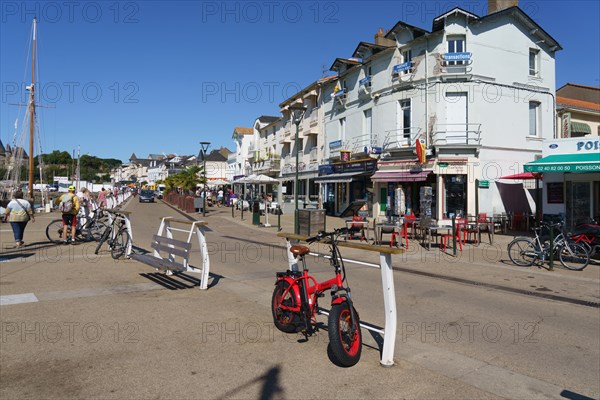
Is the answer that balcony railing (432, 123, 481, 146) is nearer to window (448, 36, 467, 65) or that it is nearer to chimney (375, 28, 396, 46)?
window (448, 36, 467, 65)

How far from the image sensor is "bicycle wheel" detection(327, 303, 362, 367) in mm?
4250

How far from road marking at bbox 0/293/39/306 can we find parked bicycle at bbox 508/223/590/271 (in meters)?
10.5

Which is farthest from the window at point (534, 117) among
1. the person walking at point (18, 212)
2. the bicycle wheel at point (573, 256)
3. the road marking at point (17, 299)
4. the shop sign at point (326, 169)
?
the road marking at point (17, 299)

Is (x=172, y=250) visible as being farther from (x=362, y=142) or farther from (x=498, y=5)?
(x=498, y=5)

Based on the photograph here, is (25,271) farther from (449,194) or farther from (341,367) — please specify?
(449,194)

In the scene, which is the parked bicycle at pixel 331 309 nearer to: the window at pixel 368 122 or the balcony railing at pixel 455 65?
the balcony railing at pixel 455 65

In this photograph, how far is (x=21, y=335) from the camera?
509 centimetres

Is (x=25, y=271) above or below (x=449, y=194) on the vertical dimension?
below

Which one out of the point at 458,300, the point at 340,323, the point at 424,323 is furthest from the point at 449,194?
the point at 340,323

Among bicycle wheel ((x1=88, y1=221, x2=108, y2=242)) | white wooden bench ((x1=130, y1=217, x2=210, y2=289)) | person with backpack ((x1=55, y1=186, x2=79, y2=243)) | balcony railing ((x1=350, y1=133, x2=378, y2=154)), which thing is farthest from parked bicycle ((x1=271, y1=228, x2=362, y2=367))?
balcony railing ((x1=350, y1=133, x2=378, y2=154))

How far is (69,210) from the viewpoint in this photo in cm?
1334

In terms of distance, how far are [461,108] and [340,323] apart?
69.8 ft

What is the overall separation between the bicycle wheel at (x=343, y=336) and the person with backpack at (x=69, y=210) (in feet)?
36.6

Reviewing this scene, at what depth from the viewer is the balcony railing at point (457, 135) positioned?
902 inches
